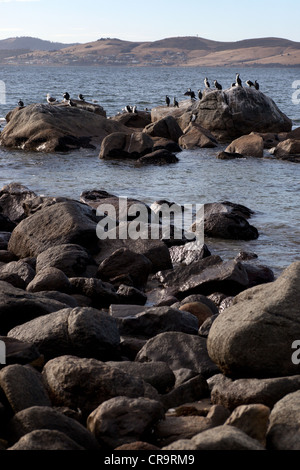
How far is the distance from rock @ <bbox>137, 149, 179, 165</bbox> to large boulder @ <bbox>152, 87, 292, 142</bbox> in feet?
18.3

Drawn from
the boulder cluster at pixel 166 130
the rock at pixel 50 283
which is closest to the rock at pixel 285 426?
the rock at pixel 50 283

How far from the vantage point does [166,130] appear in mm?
23062

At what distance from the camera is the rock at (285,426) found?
157 inches

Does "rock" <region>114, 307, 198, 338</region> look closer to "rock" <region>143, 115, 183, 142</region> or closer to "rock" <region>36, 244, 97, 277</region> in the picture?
"rock" <region>36, 244, 97, 277</region>

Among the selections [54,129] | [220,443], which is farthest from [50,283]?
[54,129]

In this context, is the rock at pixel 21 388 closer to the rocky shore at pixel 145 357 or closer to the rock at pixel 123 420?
the rocky shore at pixel 145 357

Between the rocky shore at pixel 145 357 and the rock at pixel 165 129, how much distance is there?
14.6m

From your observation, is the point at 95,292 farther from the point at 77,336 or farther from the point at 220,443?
the point at 220,443

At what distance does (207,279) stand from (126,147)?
12.6m

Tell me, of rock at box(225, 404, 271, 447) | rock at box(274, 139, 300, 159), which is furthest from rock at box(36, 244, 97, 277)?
rock at box(274, 139, 300, 159)

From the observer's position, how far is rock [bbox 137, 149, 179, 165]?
19516 millimetres

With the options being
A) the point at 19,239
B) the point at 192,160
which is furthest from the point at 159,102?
the point at 19,239

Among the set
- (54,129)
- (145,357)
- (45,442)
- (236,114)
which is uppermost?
(236,114)

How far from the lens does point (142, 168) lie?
738 inches
